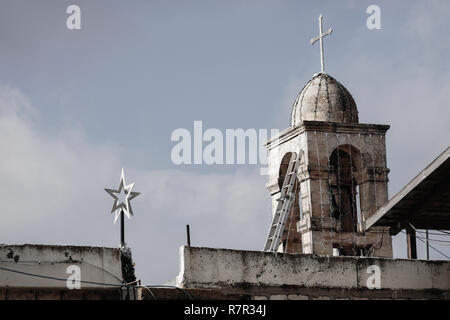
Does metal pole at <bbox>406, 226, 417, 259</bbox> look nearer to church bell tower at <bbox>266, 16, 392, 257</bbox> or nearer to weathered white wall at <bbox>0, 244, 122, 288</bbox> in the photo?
church bell tower at <bbox>266, 16, 392, 257</bbox>

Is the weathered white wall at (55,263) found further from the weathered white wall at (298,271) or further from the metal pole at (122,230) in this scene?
the weathered white wall at (298,271)

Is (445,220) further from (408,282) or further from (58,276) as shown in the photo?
(58,276)

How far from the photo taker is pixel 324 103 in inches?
1124

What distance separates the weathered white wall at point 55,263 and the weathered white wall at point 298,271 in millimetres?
1141

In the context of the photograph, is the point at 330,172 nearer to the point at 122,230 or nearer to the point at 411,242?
the point at 411,242

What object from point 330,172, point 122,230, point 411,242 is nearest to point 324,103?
point 330,172

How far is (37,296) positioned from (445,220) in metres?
8.59

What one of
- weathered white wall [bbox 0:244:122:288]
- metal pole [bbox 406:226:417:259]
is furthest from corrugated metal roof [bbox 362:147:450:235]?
weathered white wall [bbox 0:244:122:288]

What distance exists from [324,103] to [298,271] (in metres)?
9.29

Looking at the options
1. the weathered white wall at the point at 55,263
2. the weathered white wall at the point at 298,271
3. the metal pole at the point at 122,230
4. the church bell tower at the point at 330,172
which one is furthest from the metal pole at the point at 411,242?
the weathered white wall at the point at 55,263

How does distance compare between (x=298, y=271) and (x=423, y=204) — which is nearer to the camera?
(x=298, y=271)

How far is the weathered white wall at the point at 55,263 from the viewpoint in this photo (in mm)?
17766

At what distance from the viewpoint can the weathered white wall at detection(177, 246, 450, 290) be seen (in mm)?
19000

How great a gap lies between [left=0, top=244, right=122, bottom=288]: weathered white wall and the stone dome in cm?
1067
